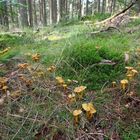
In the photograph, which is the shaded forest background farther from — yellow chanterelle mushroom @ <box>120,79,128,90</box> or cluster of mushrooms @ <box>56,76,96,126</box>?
yellow chanterelle mushroom @ <box>120,79,128,90</box>

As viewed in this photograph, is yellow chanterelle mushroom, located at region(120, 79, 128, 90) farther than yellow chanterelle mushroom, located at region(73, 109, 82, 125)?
Yes

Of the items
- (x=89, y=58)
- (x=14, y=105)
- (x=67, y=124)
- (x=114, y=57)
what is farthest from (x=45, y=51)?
(x=67, y=124)

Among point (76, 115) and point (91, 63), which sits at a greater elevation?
point (91, 63)

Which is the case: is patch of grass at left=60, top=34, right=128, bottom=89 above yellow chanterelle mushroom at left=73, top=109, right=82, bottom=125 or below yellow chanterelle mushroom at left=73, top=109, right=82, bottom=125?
above

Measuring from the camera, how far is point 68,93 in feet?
8.90

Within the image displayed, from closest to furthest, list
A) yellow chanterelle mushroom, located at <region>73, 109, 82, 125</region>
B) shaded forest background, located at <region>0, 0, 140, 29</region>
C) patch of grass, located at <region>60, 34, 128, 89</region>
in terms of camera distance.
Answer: yellow chanterelle mushroom, located at <region>73, 109, 82, 125</region> → patch of grass, located at <region>60, 34, 128, 89</region> → shaded forest background, located at <region>0, 0, 140, 29</region>

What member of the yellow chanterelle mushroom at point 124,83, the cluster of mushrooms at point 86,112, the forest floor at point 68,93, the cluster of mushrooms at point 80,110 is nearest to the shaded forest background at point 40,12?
the forest floor at point 68,93

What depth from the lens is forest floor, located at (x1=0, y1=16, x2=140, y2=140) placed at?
2.21 meters

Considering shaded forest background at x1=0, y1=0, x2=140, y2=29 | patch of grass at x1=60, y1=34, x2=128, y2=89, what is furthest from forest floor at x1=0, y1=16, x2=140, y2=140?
shaded forest background at x1=0, y1=0, x2=140, y2=29

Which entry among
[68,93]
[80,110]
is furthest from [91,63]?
[80,110]

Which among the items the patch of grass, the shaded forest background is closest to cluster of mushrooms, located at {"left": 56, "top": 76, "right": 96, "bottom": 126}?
the patch of grass

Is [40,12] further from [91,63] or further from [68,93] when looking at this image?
[68,93]

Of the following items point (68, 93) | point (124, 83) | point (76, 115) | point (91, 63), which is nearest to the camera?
point (76, 115)

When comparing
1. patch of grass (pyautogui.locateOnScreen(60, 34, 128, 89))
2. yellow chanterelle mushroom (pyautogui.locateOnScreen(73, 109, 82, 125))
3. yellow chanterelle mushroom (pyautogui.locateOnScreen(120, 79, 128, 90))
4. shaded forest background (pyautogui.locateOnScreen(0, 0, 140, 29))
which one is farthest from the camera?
shaded forest background (pyautogui.locateOnScreen(0, 0, 140, 29))
